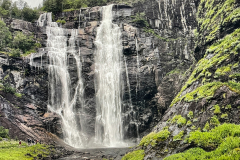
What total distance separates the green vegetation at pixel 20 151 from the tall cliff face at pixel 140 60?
27.7ft

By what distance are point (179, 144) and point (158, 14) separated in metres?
43.3

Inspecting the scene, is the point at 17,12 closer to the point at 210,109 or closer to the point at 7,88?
the point at 7,88

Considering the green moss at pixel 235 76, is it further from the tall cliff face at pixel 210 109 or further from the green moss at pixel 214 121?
the green moss at pixel 214 121

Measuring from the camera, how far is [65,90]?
144 ft

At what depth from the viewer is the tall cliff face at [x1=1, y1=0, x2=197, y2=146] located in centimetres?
4228

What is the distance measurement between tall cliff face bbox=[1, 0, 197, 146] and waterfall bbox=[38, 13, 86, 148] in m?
1.16

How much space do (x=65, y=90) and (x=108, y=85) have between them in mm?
9825

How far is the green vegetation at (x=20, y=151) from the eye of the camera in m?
22.6

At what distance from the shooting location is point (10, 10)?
6025cm

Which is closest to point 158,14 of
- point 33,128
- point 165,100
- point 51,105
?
point 165,100

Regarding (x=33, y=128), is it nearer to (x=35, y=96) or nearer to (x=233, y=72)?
(x=35, y=96)

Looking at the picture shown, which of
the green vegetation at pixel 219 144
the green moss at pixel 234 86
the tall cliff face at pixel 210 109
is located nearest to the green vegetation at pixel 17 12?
the tall cliff face at pixel 210 109

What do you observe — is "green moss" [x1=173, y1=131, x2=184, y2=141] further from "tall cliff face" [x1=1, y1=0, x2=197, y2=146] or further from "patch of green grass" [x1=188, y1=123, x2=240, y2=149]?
"tall cliff face" [x1=1, y1=0, x2=197, y2=146]

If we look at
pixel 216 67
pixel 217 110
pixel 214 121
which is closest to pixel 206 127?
pixel 214 121
